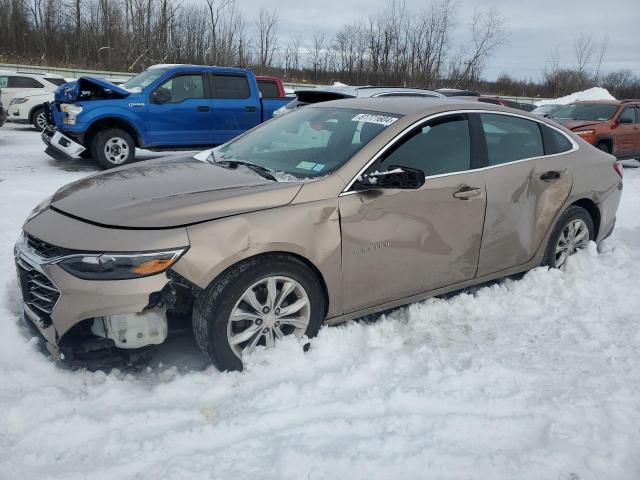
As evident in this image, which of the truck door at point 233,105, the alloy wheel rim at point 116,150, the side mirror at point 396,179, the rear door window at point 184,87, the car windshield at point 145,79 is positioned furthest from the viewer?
the truck door at point 233,105

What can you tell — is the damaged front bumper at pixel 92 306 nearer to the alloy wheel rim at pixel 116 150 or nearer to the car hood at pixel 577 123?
the alloy wheel rim at pixel 116 150

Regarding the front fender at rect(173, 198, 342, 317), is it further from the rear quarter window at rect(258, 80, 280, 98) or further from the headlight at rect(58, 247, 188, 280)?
the rear quarter window at rect(258, 80, 280, 98)

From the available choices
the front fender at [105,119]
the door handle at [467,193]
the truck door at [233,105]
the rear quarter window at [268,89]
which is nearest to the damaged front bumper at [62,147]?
the front fender at [105,119]

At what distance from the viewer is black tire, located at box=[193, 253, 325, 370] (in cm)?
286

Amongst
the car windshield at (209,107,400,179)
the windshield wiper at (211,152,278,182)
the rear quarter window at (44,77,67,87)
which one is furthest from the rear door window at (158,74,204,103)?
the rear quarter window at (44,77,67,87)

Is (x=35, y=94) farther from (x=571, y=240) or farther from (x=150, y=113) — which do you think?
(x=571, y=240)

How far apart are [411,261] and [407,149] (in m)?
0.74

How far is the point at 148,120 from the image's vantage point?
9648 mm

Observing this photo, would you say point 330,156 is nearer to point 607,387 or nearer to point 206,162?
point 206,162

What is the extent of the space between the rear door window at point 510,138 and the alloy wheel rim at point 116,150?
7323 millimetres

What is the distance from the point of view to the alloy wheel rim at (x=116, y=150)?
9.46m

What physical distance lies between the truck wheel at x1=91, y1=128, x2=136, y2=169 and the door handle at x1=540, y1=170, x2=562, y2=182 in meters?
7.29

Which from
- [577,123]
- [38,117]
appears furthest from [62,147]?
[577,123]

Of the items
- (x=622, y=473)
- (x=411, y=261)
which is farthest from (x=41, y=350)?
(x=622, y=473)
